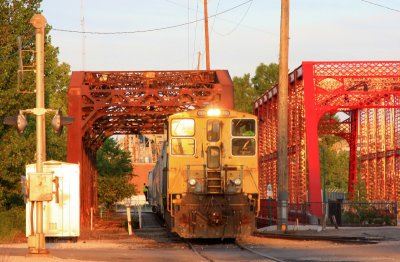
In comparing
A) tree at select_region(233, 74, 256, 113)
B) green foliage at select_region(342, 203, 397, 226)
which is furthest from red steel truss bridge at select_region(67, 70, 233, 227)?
tree at select_region(233, 74, 256, 113)

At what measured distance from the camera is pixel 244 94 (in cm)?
10212

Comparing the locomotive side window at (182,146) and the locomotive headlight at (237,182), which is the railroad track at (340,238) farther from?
the locomotive side window at (182,146)

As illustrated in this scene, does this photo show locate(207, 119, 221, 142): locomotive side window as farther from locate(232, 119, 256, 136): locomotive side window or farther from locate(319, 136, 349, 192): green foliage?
locate(319, 136, 349, 192): green foliage

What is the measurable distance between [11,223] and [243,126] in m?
10.9

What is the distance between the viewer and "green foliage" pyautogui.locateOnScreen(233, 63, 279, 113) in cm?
10044

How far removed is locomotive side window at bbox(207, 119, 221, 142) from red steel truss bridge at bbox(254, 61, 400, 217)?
1174 centimetres

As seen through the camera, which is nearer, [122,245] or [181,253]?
[181,253]

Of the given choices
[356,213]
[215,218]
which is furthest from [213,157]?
[356,213]

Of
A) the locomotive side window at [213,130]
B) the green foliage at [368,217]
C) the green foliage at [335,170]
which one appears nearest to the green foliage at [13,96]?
the locomotive side window at [213,130]

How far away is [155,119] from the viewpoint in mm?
48031

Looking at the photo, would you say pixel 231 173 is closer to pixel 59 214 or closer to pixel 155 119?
pixel 59 214

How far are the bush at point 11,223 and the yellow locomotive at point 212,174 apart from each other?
6275 millimetres

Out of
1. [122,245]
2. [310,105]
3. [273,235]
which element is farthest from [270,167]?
[122,245]

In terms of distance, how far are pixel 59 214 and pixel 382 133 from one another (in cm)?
2571
